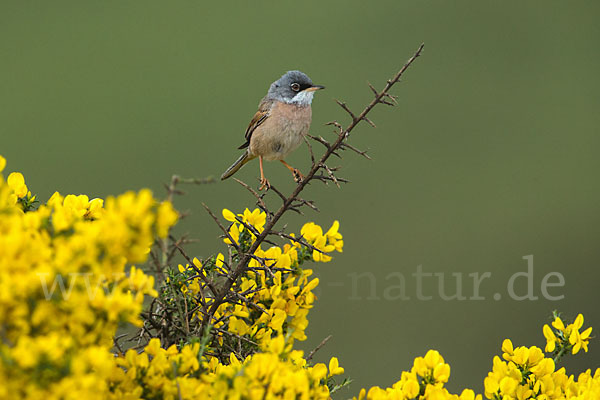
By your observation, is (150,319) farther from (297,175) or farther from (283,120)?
(283,120)

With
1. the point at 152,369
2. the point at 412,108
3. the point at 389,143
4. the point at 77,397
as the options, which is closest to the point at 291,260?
the point at 152,369

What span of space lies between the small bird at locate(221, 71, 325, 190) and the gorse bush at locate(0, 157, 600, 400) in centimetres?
195

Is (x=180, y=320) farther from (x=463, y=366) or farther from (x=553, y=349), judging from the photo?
(x=463, y=366)

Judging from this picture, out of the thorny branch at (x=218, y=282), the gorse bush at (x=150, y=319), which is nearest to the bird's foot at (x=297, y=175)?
the gorse bush at (x=150, y=319)

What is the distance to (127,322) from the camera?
1.67m

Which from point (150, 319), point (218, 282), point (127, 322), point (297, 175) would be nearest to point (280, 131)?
point (297, 175)

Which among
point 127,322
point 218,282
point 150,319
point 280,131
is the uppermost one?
point 280,131

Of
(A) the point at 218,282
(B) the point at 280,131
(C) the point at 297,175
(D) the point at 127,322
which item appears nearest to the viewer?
(D) the point at 127,322

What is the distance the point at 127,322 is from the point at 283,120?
2.85m

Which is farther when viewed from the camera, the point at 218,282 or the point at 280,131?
the point at 280,131

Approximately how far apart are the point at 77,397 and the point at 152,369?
15.1 inches

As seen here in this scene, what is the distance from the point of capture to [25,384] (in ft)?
4.91

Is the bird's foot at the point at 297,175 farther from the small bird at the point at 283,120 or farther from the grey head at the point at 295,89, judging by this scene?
the grey head at the point at 295,89

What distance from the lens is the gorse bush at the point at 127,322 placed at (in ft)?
4.95
